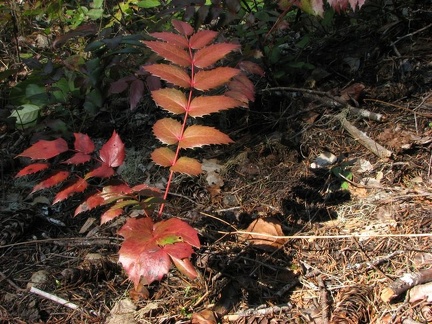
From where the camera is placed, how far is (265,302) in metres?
1.55

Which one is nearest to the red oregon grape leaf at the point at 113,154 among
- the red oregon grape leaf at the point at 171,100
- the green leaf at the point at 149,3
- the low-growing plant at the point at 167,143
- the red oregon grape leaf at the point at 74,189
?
the low-growing plant at the point at 167,143

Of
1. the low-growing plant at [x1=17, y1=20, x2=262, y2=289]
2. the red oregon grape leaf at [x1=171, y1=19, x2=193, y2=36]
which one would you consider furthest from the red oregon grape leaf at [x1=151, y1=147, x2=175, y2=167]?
the red oregon grape leaf at [x1=171, y1=19, x2=193, y2=36]

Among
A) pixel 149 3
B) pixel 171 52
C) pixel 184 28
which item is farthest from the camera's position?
pixel 149 3

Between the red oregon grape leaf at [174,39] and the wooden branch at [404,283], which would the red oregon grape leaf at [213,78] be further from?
the wooden branch at [404,283]

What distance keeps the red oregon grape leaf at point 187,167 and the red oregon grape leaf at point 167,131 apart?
0.23 feet

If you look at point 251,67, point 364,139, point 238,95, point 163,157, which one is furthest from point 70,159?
point 364,139

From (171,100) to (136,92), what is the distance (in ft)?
1.92

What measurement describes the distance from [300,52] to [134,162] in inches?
40.3

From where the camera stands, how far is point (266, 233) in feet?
5.74

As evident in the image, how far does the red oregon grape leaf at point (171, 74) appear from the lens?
147cm

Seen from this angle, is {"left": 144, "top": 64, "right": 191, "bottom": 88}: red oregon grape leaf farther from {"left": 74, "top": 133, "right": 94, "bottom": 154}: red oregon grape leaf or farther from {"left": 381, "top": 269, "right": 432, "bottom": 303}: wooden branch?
{"left": 381, "top": 269, "right": 432, "bottom": 303}: wooden branch

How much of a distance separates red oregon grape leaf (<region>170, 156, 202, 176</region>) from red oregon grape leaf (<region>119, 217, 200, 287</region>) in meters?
0.17

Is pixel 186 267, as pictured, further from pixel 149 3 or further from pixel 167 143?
pixel 149 3

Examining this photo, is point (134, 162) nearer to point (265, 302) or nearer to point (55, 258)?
point (55, 258)
